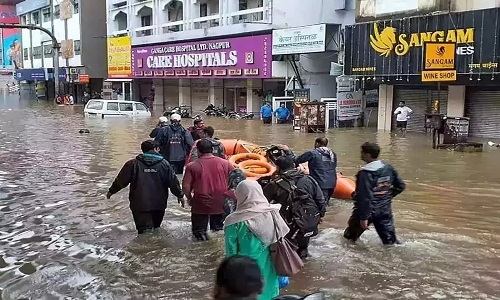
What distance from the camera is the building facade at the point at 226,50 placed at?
31359mm

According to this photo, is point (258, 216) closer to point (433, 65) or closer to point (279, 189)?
point (279, 189)

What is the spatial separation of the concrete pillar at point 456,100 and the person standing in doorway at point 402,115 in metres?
1.59

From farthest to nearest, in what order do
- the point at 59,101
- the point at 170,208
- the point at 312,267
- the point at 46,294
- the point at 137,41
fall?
the point at 59,101 → the point at 137,41 → the point at 170,208 → the point at 312,267 → the point at 46,294

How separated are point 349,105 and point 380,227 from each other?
819 inches

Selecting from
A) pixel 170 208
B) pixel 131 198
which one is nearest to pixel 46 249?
pixel 131 198

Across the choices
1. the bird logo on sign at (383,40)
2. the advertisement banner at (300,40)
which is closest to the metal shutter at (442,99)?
the bird logo on sign at (383,40)

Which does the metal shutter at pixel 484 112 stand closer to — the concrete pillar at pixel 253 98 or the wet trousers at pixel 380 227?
the concrete pillar at pixel 253 98

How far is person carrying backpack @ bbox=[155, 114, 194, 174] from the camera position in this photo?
1213 centimetres

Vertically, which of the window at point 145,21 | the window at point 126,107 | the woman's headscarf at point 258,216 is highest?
the window at point 145,21

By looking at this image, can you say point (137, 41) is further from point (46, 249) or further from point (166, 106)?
point (46, 249)

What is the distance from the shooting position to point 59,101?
53719mm

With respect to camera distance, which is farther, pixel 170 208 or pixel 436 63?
pixel 436 63

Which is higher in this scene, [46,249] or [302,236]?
[302,236]

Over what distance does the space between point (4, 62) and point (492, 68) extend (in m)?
81.2
